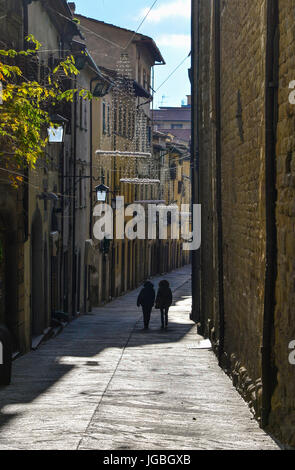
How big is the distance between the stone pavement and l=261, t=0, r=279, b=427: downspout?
0.59m

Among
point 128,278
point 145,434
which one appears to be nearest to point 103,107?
point 128,278

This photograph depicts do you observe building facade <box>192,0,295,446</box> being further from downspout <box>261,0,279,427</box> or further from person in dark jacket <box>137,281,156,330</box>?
person in dark jacket <box>137,281,156,330</box>

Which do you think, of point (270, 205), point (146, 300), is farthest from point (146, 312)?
point (270, 205)

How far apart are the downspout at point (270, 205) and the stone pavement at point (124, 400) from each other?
0.59 meters

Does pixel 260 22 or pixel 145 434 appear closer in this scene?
pixel 145 434

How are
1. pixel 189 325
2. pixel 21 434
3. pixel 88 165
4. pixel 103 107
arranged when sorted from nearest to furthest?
1. pixel 21 434
2. pixel 189 325
3. pixel 88 165
4. pixel 103 107

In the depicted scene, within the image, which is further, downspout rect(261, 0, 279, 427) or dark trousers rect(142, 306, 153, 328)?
dark trousers rect(142, 306, 153, 328)

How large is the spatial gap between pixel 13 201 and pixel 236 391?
22.8ft

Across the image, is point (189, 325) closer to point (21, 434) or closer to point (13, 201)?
point (13, 201)

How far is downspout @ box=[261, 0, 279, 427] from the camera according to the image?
9.78 meters

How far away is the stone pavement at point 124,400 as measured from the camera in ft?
30.9

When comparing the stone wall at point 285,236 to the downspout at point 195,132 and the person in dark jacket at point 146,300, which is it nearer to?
the downspout at point 195,132

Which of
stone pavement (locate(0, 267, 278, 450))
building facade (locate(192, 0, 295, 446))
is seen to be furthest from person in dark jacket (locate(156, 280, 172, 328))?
building facade (locate(192, 0, 295, 446))

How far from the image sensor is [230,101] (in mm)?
14805
